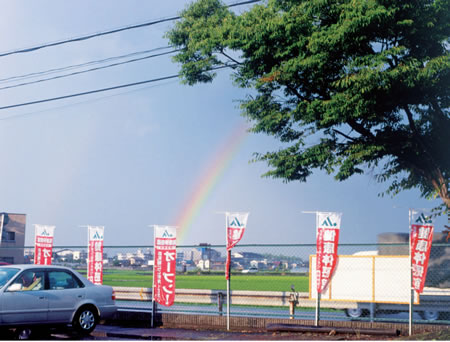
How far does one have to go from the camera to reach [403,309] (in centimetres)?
1722

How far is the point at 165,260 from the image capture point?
15633 mm

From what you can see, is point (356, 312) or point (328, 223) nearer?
point (328, 223)

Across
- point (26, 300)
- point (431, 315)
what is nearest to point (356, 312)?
point (431, 315)

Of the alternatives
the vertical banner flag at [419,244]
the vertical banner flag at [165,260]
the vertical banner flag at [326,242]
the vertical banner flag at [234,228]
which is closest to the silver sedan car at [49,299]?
the vertical banner flag at [165,260]

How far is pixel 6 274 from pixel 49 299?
1.06m

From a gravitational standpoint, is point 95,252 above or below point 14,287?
above

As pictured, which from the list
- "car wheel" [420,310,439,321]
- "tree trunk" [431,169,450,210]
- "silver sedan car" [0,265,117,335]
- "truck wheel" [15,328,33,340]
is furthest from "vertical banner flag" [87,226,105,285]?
"tree trunk" [431,169,450,210]

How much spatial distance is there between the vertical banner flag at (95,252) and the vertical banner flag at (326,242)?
6.86m

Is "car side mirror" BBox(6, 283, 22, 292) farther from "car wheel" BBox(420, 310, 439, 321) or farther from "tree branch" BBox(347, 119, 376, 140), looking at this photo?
"car wheel" BBox(420, 310, 439, 321)

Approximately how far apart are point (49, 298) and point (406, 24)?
1177 centimetres

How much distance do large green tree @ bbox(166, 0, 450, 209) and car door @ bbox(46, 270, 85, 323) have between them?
26.2 ft

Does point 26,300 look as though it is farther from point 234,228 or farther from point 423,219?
point 423,219

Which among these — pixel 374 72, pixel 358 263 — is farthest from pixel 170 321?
pixel 374 72

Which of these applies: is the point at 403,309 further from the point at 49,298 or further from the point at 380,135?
the point at 49,298
